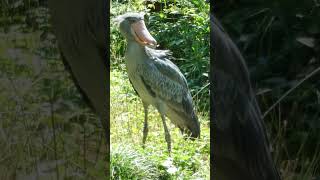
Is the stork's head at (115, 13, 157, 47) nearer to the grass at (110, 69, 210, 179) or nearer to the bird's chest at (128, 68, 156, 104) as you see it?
the bird's chest at (128, 68, 156, 104)

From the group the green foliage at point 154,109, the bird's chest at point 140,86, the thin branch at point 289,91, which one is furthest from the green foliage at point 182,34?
the thin branch at point 289,91

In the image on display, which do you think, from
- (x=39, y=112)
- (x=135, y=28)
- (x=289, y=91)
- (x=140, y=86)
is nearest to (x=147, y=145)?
(x=140, y=86)

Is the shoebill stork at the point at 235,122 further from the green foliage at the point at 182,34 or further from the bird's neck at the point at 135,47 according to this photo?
the green foliage at the point at 182,34

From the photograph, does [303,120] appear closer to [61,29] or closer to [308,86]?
[308,86]

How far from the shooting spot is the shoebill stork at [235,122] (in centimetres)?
265

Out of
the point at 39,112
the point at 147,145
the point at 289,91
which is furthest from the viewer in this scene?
the point at 147,145

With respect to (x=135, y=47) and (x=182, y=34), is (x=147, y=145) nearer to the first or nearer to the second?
(x=135, y=47)

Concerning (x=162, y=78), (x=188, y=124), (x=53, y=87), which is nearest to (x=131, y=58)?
(x=162, y=78)

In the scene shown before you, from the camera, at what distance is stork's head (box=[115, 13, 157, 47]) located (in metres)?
4.05

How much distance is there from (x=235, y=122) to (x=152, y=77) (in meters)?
1.54

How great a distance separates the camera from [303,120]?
2623 millimetres

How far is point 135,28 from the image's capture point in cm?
407

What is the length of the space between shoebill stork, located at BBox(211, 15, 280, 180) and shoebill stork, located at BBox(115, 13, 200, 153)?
1430 millimetres

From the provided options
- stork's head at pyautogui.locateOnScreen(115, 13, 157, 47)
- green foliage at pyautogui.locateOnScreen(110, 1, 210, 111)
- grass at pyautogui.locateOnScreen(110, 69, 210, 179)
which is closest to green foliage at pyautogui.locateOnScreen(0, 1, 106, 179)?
grass at pyautogui.locateOnScreen(110, 69, 210, 179)
